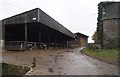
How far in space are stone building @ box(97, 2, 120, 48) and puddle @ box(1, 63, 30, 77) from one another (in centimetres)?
1863

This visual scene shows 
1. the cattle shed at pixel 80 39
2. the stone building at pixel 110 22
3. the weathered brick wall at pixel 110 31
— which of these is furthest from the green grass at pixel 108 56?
the cattle shed at pixel 80 39

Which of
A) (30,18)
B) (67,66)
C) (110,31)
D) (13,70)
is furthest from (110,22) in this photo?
(13,70)

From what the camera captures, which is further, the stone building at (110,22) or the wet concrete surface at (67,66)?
the stone building at (110,22)

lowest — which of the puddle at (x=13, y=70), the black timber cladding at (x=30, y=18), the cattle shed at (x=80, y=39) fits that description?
the puddle at (x=13, y=70)

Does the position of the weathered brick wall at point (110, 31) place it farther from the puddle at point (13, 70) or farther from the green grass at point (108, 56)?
the puddle at point (13, 70)

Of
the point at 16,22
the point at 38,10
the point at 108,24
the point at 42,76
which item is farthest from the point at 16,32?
the point at 42,76

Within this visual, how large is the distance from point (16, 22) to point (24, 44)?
3170mm

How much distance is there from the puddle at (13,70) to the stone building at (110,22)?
61.1 feet

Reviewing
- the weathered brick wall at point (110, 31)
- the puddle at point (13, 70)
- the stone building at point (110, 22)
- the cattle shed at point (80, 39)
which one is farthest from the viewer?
→ the cattle shed at point (80, 39)

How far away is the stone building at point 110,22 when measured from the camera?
31.7 metres

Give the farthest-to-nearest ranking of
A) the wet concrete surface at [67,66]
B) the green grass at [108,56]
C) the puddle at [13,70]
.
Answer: the green grass at [108,56]
the puddle at [13,70]
the wet concrete surface at [67,66]

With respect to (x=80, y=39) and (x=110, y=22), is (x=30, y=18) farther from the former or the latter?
(x=80, y=39)

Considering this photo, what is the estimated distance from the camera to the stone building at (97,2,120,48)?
104 feet

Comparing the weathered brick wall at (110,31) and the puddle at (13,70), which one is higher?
the weathered brick wall at (110,31)
